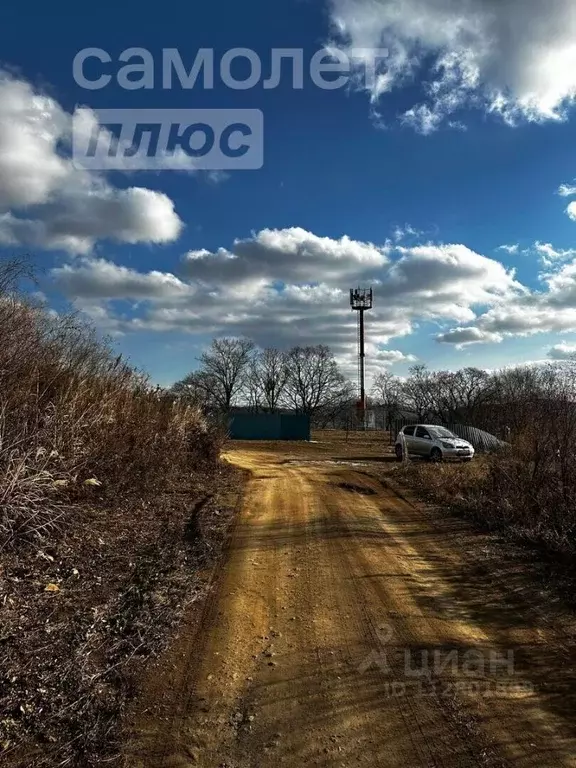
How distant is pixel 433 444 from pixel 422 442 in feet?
2.41

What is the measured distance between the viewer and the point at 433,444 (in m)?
23.9

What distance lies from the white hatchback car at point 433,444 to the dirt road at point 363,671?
53.6ft

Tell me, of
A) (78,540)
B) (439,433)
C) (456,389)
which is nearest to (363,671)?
(78,540)

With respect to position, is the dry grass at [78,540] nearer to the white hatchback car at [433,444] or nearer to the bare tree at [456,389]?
the white hatchback car at [433,444]

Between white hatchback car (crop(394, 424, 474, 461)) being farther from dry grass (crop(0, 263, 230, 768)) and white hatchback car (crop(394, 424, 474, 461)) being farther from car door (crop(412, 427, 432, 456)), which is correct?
dry grass (crop(0, 263, 230, 768))

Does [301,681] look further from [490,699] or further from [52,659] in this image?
[52,659]

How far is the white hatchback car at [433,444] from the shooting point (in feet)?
76.2

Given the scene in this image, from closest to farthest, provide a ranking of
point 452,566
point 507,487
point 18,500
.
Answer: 1. point 18,500
2. point 452,566
3. point 507,487

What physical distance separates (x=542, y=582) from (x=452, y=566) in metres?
1.12

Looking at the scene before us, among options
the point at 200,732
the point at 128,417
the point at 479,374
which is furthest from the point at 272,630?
the point at 479,374

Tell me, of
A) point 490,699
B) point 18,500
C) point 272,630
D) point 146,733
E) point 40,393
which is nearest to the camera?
point 146,733

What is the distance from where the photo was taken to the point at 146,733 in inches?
132

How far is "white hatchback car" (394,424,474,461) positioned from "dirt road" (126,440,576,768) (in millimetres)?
16327

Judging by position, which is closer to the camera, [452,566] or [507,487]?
[452,566]
